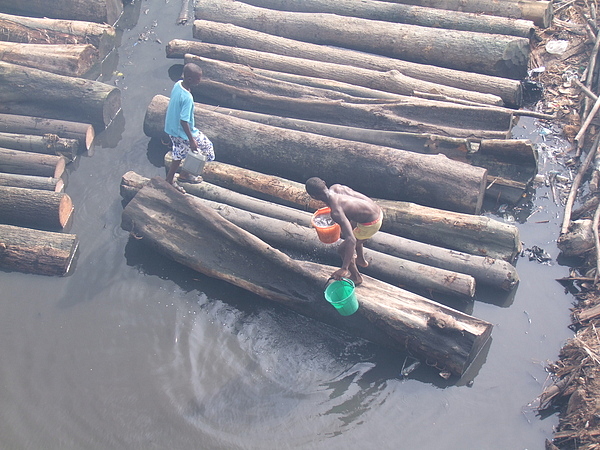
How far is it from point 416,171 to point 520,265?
2.21 meters

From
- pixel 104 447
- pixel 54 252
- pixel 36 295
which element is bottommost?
pixel 104 447

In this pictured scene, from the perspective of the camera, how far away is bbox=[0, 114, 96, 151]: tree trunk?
31.6ft

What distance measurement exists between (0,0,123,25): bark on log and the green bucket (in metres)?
10.0

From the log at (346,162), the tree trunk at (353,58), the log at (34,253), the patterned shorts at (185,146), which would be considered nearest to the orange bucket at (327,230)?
the log at (346,162)

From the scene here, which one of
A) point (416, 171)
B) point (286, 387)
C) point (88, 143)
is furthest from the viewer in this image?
point (88, 143)

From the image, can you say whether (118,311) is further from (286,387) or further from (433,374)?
(433,374)

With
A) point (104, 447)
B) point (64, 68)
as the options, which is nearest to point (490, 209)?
point (104, 447)

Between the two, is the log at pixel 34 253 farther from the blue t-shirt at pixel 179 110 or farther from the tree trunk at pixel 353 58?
the tree trunk at pixel 353 58

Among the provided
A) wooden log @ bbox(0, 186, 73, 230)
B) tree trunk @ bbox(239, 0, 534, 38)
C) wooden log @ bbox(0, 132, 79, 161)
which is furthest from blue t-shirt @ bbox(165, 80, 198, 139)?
tree trunk @ bbox(239, 0, 534, 38)

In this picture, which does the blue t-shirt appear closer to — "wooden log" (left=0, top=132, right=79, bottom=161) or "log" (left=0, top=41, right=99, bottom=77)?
"wooden log" (left=0, top=132, right=79, bottom=161)

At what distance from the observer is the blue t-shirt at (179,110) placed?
7.49 m

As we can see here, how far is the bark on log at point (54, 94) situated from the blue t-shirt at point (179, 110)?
311cm

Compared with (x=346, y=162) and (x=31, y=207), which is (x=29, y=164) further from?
(x=346, y=162)

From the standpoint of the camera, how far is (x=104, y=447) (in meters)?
6.00
